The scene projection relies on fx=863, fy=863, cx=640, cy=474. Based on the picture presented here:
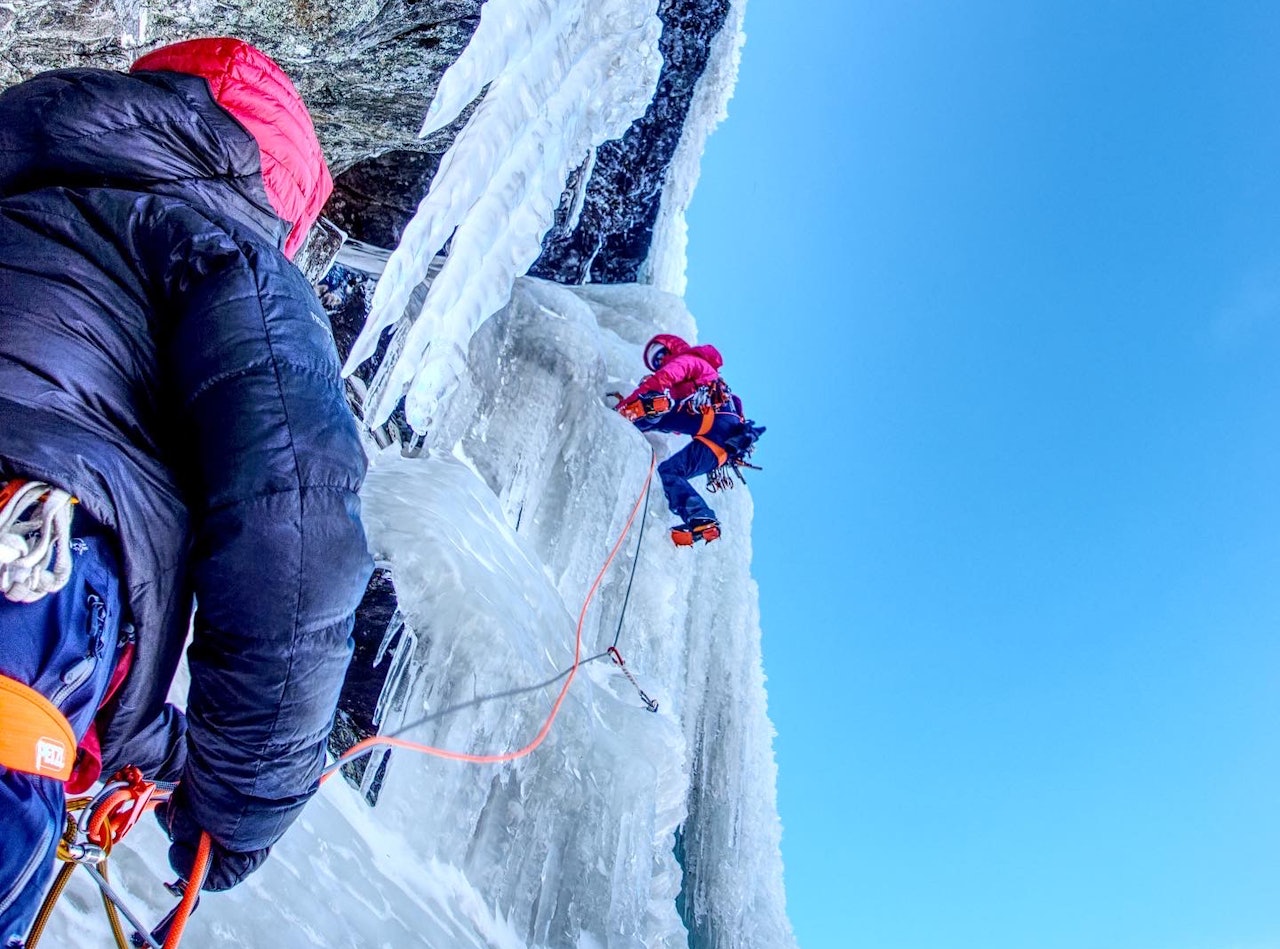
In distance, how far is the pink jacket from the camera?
5.31 metres

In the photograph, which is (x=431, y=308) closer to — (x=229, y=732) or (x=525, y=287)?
(x=525, y=287)

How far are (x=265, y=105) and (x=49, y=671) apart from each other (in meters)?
0.89

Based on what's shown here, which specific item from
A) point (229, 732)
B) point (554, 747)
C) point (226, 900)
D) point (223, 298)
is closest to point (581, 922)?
point (554, 747)

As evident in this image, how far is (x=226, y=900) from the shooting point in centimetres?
188

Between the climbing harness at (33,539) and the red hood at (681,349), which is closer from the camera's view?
the climbing harness at (33,539)

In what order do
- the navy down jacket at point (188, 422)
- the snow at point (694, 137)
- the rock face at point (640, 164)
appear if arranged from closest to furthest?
the navy down jacket at point (188, 422)
the rock face at point (640, 164)
the snow at point (694, 137)

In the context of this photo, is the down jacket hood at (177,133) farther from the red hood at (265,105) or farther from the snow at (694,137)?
the snow at (694,137)

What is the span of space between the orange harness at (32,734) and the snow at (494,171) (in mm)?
2146

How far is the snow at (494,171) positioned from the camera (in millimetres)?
3047

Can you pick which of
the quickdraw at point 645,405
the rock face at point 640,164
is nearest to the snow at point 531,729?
the quickdraw at point 645,405

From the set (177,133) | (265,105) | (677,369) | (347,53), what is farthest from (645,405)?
(177,133)

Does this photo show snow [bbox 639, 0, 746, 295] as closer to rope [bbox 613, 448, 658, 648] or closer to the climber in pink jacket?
the climber in pink jacket

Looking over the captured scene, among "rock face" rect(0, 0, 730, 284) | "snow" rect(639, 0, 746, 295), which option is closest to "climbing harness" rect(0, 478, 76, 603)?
"rock face" rect(0, 0, 730, 284)

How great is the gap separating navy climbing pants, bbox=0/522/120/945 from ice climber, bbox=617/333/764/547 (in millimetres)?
4378
